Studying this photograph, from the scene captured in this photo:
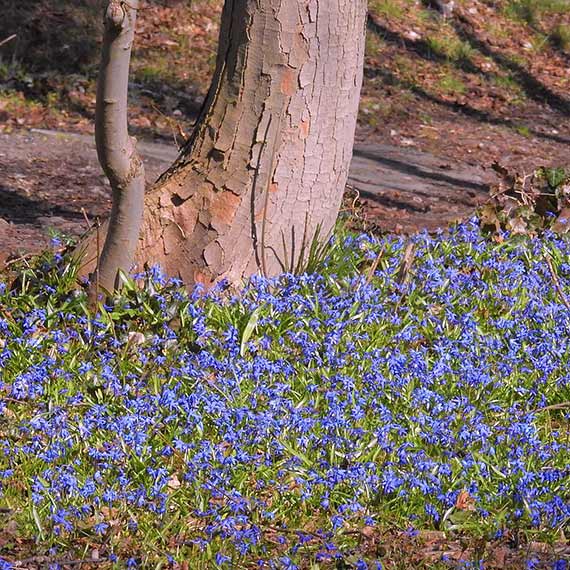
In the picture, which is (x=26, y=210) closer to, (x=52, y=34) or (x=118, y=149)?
(x=118, y=149)

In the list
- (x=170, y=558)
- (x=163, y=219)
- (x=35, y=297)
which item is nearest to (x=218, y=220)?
(x=163, y=219)

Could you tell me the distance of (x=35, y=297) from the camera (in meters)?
4.96

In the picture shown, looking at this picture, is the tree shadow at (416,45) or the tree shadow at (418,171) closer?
the tree shadow at (418,171)

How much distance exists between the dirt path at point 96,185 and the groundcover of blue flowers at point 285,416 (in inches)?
63.2

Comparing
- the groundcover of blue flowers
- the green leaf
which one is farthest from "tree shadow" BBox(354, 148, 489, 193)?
the green leaf

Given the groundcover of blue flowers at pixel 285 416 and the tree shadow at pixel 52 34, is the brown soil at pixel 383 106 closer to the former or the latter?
the tree shadow at pixel 52 34

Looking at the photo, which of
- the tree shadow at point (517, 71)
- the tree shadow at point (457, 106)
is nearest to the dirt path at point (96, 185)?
the tree shadow at point (457, 106)

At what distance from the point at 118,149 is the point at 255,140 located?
0.82 m

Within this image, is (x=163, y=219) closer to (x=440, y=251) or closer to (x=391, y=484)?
(x=440, y=251)

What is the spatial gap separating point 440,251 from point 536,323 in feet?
3.35

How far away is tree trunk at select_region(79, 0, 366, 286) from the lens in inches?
203

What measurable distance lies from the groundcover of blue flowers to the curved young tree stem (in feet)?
0.57

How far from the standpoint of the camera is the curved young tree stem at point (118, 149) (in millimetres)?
4344

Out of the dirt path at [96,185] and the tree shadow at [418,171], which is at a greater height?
the tree shadow at [418,171]
